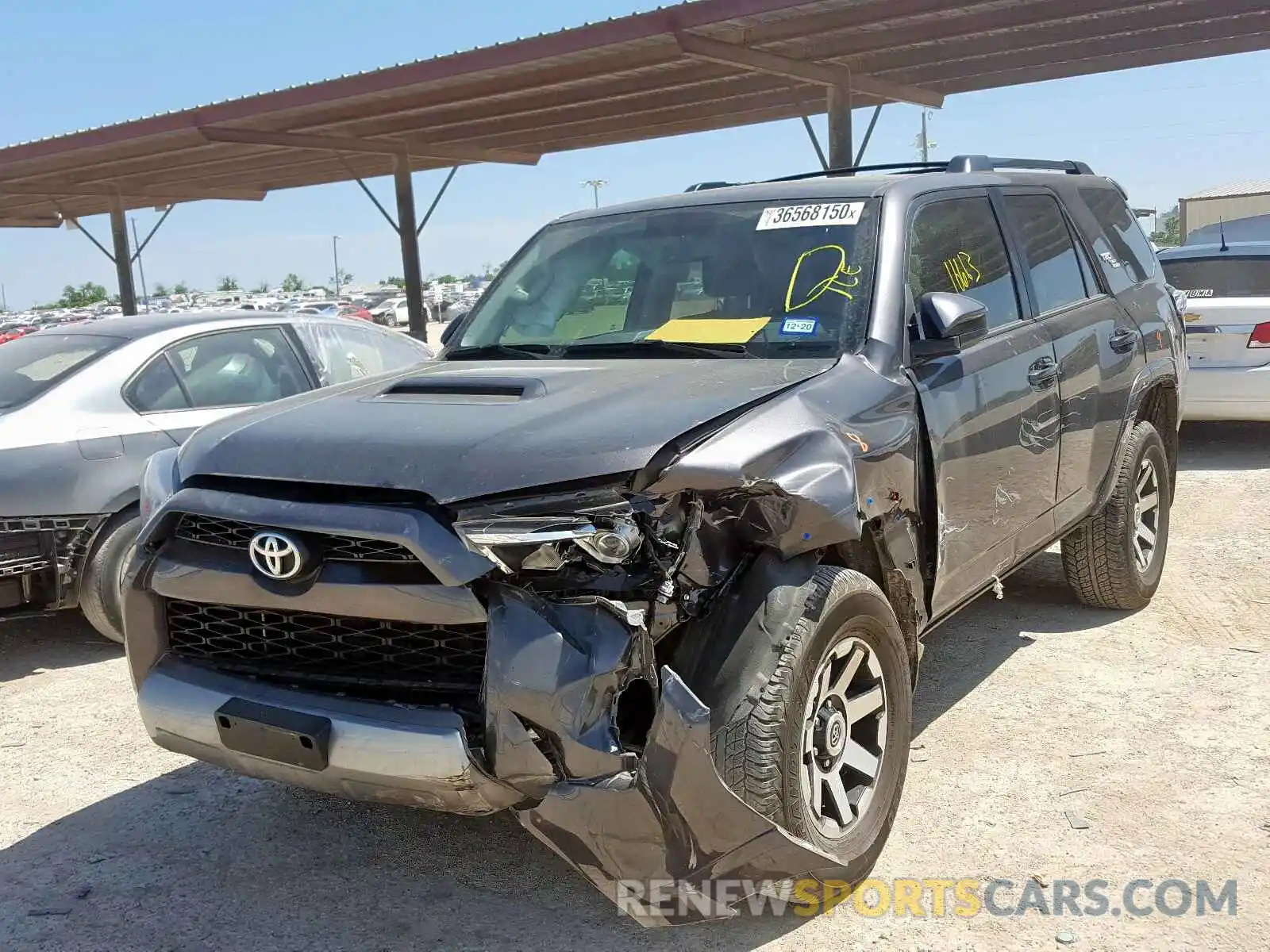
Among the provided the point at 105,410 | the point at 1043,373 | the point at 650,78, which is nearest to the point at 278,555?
the point at 1043,373

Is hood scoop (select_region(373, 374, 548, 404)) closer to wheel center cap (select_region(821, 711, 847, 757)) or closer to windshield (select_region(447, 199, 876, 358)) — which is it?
windshield (select_region(447, 199, 876, 358))

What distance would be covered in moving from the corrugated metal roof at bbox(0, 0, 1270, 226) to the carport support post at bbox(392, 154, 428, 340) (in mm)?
459

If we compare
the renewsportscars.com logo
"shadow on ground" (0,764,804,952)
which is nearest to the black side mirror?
the renewsportscars.com logo

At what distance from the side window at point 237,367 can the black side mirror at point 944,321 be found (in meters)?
3.78

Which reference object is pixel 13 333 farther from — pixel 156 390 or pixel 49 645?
pixel 156 390

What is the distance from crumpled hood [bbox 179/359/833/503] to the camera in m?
2.75

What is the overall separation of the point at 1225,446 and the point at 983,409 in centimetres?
683

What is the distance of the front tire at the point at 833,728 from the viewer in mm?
2693

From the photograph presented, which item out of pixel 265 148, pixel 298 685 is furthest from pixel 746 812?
pixel 265 148

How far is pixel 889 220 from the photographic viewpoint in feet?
12.7

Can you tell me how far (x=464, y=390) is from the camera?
135 inches

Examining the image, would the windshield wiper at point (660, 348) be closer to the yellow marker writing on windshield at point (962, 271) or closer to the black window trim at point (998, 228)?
the black window trim at point (998, 228)

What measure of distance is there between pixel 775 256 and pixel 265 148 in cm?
1634

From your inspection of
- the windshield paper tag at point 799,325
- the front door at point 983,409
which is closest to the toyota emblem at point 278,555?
the windshield paper tag at point 799,325
